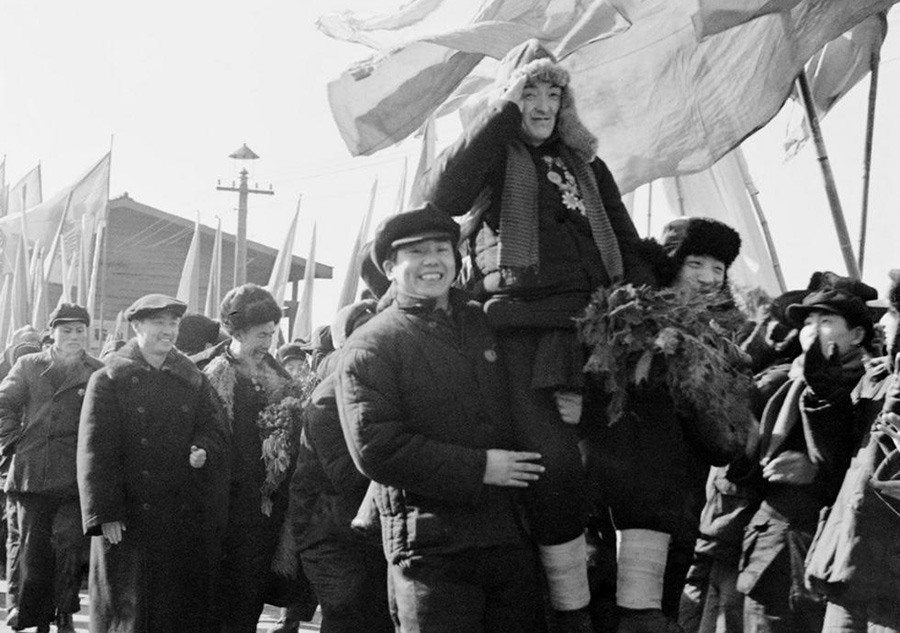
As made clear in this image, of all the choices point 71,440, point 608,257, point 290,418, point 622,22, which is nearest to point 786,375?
point 608,257

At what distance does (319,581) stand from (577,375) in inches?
108

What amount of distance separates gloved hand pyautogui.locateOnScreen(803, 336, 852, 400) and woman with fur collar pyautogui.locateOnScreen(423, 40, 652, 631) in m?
0.72

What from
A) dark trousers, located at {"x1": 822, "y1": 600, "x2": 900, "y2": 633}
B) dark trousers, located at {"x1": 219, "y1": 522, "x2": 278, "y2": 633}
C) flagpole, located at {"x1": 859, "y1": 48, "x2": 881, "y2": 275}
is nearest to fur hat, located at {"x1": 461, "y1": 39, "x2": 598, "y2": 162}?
dark trousers, located at {"x1": 822, "y1": 600, "x2": 900, "y2": 633}

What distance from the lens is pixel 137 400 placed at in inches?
308

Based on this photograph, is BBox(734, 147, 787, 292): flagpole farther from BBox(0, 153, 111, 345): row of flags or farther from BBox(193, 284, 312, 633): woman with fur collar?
BBox(0, 153, 111, 345): row of flags

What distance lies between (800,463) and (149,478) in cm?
355

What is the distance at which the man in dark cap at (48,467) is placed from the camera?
981cm

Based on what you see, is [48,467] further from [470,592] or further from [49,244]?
[49,244]

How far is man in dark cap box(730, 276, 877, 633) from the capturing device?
5516 millimetres

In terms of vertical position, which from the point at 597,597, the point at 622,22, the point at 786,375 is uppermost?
the point at 622,22

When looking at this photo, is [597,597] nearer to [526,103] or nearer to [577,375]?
[577,375]

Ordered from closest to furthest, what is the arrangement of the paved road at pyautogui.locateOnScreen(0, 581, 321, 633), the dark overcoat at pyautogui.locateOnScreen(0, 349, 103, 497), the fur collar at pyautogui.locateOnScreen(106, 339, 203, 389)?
1. the fur collar at pyautogui.locateOnScreen(106, 339, 203, 389)
2. the dark overcoat at pyautogui.locateOnScreen(0, 349, 103, 497)
3. the paved road at pyautogui.locateOnScreen(0, 581, 321, 633)

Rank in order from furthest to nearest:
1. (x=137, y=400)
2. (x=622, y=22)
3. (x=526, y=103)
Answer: (x=622, y=22) < (x=137, y=400) < (x=526, y=103)

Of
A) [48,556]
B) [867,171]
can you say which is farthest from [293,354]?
[867,171]
